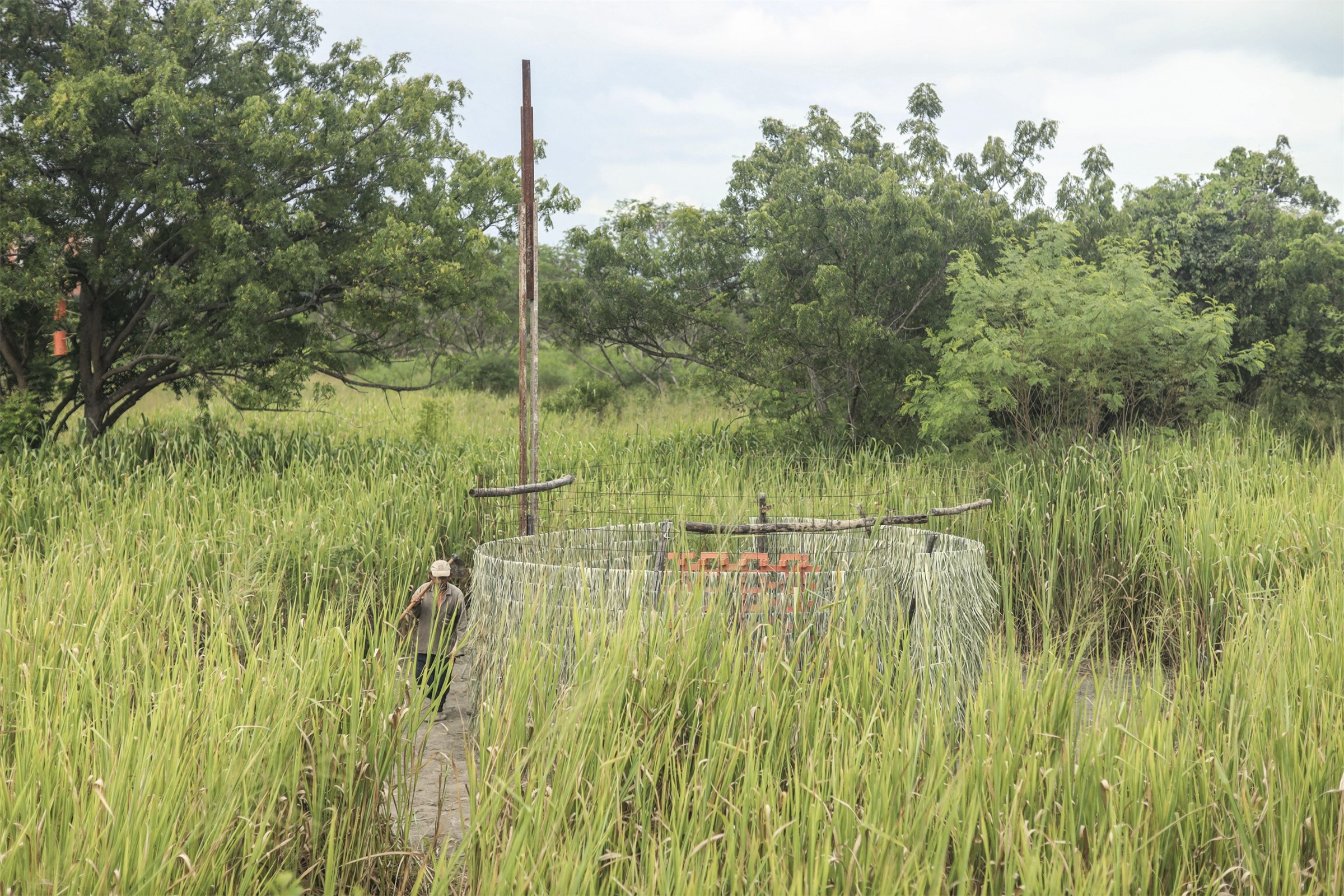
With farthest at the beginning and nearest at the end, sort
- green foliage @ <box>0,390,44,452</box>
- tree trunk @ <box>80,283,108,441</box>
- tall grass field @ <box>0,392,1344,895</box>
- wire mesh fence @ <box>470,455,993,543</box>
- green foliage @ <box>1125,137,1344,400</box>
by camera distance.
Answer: green foliage @ <box>1125,137,1344,400</box>, tree trunk @ <box>80,283,108,441</box>, green foliage @ <box>0,390,44,452</box>, wire mesh fence @ <box>470,455,993,543</box>, tall grass field @ <box>0,392,1344,895</box>

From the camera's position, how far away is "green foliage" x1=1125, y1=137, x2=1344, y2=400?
1123 cm

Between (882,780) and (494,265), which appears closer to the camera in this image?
(882,780)

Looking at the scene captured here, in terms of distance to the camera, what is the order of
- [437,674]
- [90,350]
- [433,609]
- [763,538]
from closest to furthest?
[437,674]
[433,609]
[763,538]
[90,350]

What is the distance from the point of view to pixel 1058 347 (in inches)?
332

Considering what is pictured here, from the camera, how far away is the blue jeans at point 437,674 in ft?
9.92

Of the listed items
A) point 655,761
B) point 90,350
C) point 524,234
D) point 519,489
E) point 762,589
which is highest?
point 524,234

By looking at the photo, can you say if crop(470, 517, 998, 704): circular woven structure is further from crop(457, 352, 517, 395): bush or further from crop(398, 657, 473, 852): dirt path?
crop(457, 352, 517, 395): bush

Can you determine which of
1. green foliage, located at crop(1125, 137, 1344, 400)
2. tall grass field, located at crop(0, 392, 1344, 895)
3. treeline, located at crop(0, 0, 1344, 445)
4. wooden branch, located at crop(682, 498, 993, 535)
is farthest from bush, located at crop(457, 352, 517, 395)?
wooden branch, located at crop(682, 498, 993, 535)

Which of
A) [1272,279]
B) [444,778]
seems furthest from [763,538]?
[1272,279]

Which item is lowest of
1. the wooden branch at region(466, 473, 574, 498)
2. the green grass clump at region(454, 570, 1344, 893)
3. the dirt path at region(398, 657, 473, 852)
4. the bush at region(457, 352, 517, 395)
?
the dirt path at region(398, 657, 473, 852)

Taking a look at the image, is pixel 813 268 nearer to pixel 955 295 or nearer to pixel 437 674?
pixel 955 295

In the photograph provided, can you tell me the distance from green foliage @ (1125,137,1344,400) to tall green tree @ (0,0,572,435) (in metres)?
7.58

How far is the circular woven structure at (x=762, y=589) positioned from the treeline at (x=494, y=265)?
3.80 meters

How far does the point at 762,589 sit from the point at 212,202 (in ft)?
24.5
